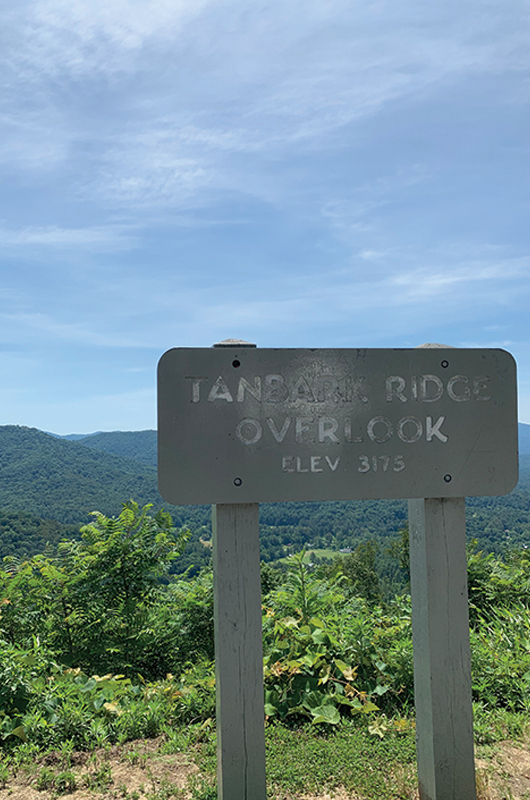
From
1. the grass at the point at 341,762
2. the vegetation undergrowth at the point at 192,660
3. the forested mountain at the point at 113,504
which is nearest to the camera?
the grass at the point at 341,762

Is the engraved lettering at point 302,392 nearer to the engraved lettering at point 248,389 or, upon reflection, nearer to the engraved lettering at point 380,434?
the engraved lettering at point 248,389

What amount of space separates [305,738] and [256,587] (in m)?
1.35

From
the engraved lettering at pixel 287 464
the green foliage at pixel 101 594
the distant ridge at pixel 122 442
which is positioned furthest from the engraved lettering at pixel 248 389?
the distant ridge at pixel 122 442

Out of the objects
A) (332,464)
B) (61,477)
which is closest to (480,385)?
(332,464)

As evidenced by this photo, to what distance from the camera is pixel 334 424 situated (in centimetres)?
249

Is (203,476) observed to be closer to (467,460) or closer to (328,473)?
(328,473)

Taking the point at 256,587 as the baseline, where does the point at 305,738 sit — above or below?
below

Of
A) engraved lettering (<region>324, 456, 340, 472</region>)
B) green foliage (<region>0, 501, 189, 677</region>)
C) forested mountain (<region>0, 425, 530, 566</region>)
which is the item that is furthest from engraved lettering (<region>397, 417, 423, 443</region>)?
forested mountain (<region>0, 425, 530, 566</region>)

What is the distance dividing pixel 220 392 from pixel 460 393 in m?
1.13

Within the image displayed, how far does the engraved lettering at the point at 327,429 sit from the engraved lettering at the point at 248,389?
0.30m

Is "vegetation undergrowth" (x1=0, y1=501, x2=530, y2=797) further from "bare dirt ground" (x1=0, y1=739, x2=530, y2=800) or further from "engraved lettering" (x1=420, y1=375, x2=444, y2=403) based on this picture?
"engraved lettering" (x1=420, y1=375, x2=444, y2=403)

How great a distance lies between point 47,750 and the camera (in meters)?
2.96

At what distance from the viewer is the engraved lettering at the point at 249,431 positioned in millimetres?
2400

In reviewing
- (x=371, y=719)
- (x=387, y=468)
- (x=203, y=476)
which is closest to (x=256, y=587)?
(x=203, y=476)
